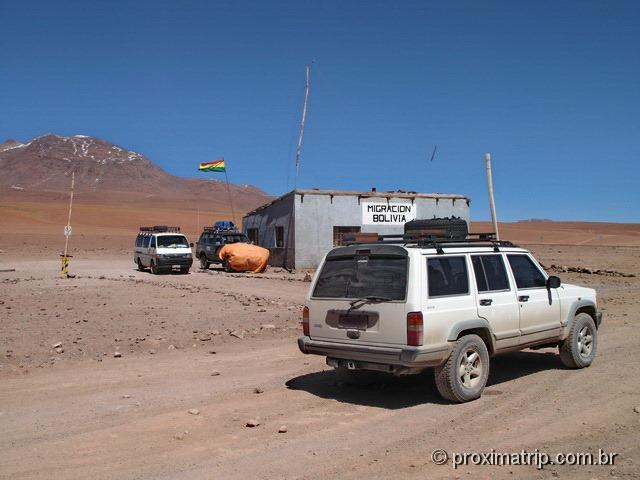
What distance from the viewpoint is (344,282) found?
735 cm

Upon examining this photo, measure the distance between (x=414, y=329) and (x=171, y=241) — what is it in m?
22.6

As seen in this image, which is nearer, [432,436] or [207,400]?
[432,436]

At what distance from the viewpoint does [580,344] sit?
8734 mm

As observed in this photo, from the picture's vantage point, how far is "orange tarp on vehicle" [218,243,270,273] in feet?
94.1

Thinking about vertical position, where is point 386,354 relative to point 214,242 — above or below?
below

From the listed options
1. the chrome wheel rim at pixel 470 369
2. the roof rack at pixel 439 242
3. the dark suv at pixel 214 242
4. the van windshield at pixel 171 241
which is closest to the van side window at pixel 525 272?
the roof rack at pixel 439 242

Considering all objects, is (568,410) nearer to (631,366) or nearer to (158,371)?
(631,366)

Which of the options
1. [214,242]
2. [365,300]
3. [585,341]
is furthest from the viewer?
[214,242]

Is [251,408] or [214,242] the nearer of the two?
[251,408]

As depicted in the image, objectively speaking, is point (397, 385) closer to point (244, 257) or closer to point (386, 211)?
point (244, 257)

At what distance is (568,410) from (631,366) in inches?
106

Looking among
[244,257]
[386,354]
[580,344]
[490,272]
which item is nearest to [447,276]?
[490,272]

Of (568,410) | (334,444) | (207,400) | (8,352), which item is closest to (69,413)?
(207,400)

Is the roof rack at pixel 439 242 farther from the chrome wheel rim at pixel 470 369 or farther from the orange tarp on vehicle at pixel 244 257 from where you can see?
the orange tarp on vehicle at pixel 244 257
